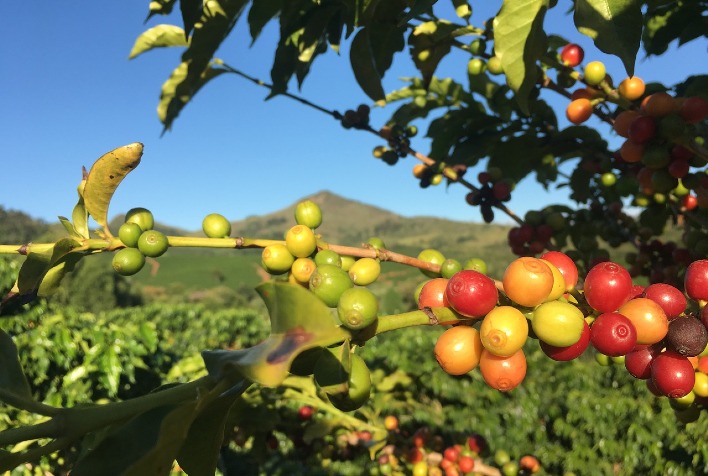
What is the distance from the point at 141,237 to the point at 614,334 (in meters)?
1.11

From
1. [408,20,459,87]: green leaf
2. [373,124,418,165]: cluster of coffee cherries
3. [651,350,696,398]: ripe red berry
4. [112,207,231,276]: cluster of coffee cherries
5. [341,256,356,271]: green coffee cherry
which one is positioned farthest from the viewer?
[373,124,418,165]: cluster of coffee cherries

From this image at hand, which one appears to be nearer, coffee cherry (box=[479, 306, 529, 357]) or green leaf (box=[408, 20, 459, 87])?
coffee cherry (box=[479, 306, 529, 357])

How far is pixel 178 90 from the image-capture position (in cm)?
257

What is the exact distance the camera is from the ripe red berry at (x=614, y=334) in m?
0.86

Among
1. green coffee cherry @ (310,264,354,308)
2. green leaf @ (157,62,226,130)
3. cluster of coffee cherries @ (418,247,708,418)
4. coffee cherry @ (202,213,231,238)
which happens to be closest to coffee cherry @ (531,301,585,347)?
cluster of coffee cherries @ (418,247,708,418)

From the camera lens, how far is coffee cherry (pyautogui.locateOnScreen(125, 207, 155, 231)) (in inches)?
50.7

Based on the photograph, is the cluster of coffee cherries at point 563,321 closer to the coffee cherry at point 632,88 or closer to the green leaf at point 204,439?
the green leaf at point 204,439

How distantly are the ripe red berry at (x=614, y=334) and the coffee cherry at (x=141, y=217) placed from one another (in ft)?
3.67

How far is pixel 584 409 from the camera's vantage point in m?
5.49

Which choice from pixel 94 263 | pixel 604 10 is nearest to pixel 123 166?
pixel 604 10

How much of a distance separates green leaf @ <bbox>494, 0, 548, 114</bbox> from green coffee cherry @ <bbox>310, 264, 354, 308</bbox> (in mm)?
791

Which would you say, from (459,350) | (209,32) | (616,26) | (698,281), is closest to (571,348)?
(459,350)

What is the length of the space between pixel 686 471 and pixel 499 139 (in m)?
3.07

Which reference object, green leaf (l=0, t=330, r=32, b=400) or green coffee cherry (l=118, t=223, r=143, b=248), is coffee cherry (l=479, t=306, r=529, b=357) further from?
green coffee cherry (l=118, t=223, r=143, b=248)
